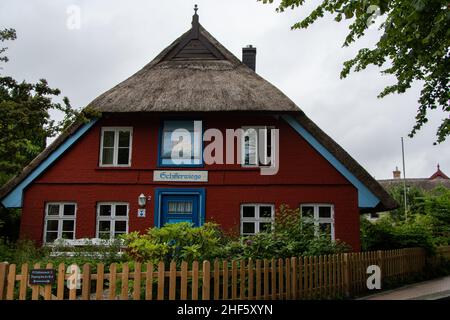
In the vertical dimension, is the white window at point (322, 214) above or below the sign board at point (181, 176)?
below

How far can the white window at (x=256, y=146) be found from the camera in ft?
44.2

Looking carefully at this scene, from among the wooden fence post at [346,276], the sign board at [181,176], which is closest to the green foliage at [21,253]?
the sign board at [181,176]

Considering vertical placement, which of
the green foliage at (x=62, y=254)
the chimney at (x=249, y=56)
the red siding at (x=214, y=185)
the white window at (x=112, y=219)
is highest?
the chimney at (x=249, y=56)

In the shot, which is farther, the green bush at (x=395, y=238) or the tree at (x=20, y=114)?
the green bush at (x=395, y=238)

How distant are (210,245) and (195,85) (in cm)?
697

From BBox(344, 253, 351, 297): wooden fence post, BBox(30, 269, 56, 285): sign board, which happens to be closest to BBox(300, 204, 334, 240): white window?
BBox(344, 253, 351, 297): wooden fence post

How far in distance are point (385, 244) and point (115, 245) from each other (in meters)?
8.65

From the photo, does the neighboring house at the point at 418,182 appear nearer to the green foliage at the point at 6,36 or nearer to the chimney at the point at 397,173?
the chimney at the point at 397,173

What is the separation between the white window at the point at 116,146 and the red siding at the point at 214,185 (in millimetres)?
273

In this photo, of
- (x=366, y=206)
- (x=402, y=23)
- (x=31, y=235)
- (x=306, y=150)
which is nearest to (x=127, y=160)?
(x=31, y=235)

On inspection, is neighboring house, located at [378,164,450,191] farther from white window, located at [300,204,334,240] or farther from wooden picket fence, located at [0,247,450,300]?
wooden picket fence, located at [0,247,450,300]

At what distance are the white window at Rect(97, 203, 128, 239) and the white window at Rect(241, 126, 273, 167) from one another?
399cm

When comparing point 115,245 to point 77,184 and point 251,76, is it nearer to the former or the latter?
point 77,184

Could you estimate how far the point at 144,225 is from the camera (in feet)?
42.8
